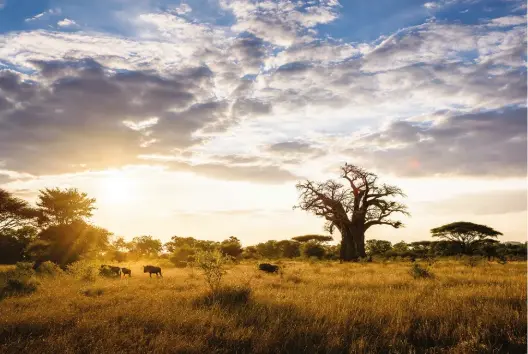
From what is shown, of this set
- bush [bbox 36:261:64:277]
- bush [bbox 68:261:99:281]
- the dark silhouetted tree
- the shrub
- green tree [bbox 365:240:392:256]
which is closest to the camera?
the shrub

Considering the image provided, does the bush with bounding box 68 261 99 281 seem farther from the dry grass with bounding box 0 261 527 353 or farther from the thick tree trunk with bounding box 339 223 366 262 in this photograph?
the thick tree trunk with bounding box 339 223 366 262

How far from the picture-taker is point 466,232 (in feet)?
173

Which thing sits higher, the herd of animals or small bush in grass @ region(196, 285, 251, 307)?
small bush in grass @ region(196, 285, 251, 307)

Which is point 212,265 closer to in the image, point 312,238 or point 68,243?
point 68,243

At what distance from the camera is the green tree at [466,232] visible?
52281 mm

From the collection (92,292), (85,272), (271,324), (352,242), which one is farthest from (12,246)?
(271,324)

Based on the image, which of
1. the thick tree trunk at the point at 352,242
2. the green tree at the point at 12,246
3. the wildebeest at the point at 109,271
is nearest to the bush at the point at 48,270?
the wildebeest at the point at 109,271

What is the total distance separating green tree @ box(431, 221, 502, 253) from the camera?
52281 millimetres

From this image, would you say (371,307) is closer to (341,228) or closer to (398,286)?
(398,286)

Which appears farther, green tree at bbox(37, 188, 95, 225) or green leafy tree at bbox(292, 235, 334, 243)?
green leafy tree at bbox(292, 235, 334, 243)

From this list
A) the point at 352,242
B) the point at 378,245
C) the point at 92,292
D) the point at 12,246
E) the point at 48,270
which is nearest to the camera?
the point at 92,292

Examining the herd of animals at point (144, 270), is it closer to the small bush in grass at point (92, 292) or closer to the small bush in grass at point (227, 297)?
the small bush in grass at point (92, 292)

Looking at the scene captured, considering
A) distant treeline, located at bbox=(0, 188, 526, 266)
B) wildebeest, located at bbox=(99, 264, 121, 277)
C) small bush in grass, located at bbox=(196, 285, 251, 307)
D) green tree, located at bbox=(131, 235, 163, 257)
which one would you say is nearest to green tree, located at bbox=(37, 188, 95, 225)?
distant treeline, located at bbox=(0, 188, 526, 266)

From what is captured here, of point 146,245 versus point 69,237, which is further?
point 146,245
